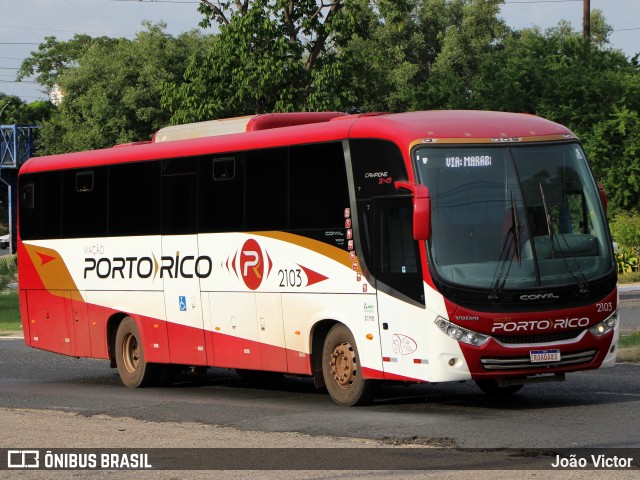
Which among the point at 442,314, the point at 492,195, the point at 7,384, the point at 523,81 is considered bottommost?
the point at 7,384

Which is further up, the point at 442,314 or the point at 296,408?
the point at 442,314

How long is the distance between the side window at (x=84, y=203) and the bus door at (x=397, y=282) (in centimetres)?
618

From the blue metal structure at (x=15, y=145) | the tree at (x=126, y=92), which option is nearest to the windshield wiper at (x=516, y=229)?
the tree at (x=126, y=92)

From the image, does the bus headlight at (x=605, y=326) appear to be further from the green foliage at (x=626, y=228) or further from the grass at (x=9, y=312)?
the green foliage at (x=626, y=228)

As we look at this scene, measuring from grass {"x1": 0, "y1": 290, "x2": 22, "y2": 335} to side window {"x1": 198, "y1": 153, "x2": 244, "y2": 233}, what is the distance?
58.8 feet

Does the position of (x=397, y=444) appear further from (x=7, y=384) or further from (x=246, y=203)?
(x=7, y=384)

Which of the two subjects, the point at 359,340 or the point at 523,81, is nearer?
the point at 359,340

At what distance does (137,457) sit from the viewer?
37.9 ft

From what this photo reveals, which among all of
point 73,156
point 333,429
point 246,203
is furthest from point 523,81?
point 333,429

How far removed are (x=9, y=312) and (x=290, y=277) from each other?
27.2m

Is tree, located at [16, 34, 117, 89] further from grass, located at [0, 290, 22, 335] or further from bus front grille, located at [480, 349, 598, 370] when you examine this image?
bus front grille, located at [480, 349, 598, 370]

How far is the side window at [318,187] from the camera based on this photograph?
1559cm

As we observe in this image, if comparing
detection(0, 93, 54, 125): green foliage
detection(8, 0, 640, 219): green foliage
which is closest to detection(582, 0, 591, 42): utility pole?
detection(8, 0, 640, 219): green foliage

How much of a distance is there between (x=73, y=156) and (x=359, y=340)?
293 inches
